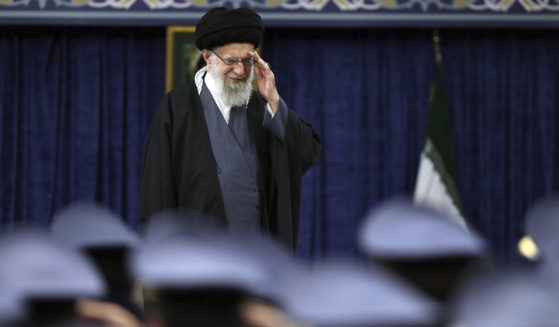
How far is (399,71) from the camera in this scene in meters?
4.89

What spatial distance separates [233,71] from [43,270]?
1726mm

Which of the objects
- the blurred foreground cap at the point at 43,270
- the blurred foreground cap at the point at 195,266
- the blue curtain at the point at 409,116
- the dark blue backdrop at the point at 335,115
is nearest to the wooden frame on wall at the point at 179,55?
the dark blue backdrop at the point at 335,115

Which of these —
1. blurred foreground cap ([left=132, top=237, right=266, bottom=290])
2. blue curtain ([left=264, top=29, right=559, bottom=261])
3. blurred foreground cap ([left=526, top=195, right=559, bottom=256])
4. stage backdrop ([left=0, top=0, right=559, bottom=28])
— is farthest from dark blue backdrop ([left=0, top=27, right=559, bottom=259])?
blurred foreground cap ([left=132, top=237, right=266, bottom=290])

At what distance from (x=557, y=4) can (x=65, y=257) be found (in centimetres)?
415

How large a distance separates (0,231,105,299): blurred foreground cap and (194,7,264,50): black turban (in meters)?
1.68

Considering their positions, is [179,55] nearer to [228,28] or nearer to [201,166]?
[228,28]

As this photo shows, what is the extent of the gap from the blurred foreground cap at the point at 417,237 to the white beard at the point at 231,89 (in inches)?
64.0

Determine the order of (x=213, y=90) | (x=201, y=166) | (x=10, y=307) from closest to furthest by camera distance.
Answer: (x=10, y=307), (x=201, y=166), (x=213, y=90)

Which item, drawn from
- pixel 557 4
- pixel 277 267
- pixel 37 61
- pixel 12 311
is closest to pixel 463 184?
pixel 557 4

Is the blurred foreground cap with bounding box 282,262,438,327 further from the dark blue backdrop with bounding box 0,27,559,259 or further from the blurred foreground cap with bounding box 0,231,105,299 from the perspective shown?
the dark blue backdrop with bounding box 0,27,559,259

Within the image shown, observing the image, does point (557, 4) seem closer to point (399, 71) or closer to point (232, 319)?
point (399, 71)

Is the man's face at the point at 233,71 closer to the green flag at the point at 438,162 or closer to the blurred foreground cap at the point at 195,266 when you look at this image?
the blurred foreground cap at the point at 195,266

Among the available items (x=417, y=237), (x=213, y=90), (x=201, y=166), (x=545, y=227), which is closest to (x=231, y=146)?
(x=201, y=166)

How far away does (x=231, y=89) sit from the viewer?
272 centimetres
